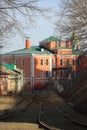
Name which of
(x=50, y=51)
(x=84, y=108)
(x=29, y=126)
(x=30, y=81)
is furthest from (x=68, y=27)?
(x=50, y=51)

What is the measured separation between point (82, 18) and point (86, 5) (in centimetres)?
135

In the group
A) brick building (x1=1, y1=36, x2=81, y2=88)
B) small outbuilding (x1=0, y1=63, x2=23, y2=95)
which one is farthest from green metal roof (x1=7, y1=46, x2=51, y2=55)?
small outbuilding (x1=0, y1=63, x2=23, y2=95)

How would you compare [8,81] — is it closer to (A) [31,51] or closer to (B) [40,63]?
(B) [40,63]

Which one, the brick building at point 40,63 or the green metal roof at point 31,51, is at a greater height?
the green metal roof at point 31,51

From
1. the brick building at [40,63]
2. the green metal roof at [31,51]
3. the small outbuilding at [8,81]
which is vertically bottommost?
the brick building at [40,63]

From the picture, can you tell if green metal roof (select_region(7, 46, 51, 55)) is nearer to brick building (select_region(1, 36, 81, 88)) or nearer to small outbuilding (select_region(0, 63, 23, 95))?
brick building (select_region(1, 36, 81, 88))

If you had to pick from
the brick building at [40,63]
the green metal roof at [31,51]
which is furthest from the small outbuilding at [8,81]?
the green metal roof at [31,51]

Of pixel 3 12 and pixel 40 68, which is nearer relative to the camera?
pixel 3 12

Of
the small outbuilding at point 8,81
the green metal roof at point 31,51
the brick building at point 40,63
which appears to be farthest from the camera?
the green metal roof at point 31,51

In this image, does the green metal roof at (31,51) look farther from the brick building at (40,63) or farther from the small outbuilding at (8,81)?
the small outbuilding at (8,81)

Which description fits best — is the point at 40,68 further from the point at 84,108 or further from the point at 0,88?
the point at 84,108

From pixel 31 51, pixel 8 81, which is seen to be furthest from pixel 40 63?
pixel 8 81

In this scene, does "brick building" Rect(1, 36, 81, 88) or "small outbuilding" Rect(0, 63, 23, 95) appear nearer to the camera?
"small outbuilding" Rect(0, 63, 23, 95)

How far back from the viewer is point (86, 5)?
1358 inches
